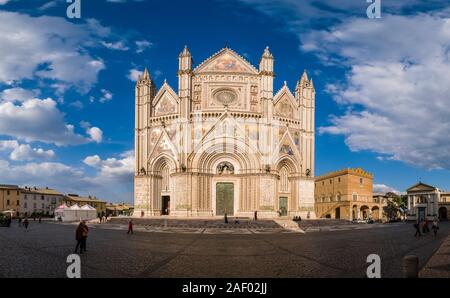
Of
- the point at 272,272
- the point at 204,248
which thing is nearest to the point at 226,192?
the point at 204,248

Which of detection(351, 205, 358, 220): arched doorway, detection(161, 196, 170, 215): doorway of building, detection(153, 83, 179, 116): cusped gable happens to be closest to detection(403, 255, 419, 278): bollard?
detection(153, 83, 179, 116): cusped gable

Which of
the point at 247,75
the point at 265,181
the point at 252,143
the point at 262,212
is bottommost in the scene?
the point at 262,212

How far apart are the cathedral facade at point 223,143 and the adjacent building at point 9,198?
47941mm

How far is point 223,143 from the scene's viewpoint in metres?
47.5

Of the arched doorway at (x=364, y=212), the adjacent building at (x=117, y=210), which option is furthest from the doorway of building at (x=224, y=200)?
the adjacent building at (x=117, y=210)

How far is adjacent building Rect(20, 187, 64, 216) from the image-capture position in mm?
83562

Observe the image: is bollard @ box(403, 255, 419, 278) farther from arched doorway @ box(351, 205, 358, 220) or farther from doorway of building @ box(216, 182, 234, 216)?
arched doorway @ box(351, 205, 358, 220)

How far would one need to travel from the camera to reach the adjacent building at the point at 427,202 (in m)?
77.3

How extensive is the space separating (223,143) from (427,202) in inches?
2272

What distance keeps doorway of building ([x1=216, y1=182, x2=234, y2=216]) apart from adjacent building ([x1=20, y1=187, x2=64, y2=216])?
52.7 m

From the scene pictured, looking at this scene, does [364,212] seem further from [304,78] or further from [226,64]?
[226,64]
